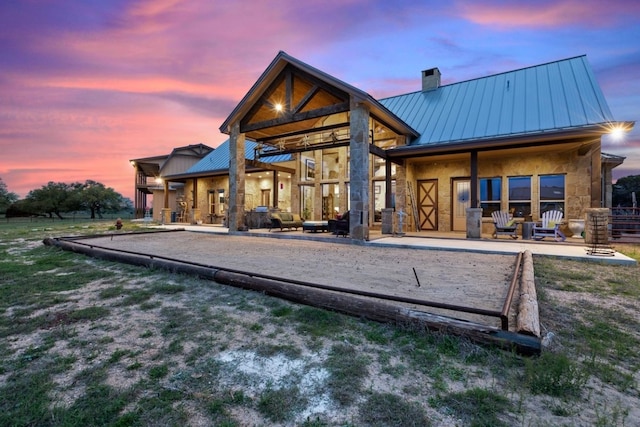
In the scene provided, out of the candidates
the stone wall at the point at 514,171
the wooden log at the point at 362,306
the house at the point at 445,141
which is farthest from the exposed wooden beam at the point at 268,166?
the wooden log at the point at 362,306

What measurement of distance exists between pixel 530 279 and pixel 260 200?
56.0ft

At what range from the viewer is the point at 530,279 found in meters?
3.96

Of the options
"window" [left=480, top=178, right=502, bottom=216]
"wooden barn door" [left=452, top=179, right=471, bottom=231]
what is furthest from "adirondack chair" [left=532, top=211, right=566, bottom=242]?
"wooden barn door" [left=452, top=179, right=471, bottom=231]

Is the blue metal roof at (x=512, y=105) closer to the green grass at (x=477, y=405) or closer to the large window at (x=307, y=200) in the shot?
the large window at (x=307, y=200)

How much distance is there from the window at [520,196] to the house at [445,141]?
36 millimetres

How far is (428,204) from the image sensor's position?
Answer: 1345cm

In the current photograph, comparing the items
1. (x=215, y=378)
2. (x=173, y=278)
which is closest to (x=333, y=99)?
(x=173, y=278)

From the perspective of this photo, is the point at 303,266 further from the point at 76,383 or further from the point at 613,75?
the point at 613,75

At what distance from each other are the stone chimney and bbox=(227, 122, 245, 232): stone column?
10.3 m

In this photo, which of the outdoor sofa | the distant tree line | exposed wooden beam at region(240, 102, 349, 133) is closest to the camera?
exposed wooden beam at region(240, 102, 349, 133)

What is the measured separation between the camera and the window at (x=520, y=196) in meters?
11.4

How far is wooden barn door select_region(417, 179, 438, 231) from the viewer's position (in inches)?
523

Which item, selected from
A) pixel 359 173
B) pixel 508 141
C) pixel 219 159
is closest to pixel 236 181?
pixel 359 173

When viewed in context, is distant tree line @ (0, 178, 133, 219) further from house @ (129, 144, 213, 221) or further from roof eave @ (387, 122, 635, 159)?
roof eave @ (387, 122, 635, 159)
